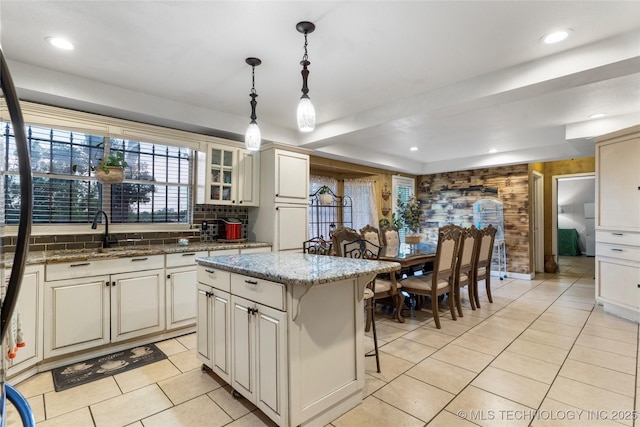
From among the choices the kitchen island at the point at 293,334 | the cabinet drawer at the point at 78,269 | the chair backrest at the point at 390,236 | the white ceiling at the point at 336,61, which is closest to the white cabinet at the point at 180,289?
the cabinet drawer at the point at 78,269

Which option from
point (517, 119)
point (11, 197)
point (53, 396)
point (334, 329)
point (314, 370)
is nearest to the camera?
point (314, 370)

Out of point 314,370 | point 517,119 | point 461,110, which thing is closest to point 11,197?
point 314,370

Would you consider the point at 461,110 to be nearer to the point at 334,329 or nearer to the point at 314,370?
the point at 334,329

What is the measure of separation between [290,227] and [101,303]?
217 cm

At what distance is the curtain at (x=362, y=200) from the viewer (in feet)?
20.9

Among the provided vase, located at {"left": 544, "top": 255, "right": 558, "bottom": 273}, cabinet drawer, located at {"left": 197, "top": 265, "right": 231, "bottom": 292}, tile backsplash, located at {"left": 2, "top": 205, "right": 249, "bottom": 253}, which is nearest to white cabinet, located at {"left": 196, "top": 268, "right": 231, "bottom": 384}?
cabinet drawer, located at {"left": 197, "top": 265, "right": 231, "bottom": 292}

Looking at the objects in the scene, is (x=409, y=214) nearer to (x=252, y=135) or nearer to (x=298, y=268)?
Result: (x=252, y=135)

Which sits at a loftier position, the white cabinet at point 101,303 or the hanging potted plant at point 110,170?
the hanging potted plant at point 110,170

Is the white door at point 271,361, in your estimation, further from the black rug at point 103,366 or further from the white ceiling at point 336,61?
the white ceiling at point 336,61

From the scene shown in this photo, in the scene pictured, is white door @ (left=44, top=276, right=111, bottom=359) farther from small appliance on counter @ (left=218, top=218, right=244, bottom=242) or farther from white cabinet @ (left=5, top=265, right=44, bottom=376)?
small appliance on counter @ (left=218, top=218, right=244, bottom=242)

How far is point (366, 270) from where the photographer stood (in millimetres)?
1864

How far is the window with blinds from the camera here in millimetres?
2912

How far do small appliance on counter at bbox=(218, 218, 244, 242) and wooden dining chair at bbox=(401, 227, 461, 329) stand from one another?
2.08m

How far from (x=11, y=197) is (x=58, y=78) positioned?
1.07 m
